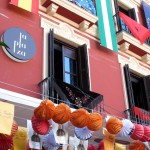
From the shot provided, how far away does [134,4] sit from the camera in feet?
37.5

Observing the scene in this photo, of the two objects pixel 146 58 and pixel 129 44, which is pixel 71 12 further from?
pixel 146 58

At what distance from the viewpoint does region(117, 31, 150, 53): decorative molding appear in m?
9.51

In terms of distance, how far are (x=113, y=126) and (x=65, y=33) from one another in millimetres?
3430

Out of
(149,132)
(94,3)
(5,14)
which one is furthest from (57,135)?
(94,3)

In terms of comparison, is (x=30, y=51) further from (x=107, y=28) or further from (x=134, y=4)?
(x=134, y=4)

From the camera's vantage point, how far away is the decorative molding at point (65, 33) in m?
8.17

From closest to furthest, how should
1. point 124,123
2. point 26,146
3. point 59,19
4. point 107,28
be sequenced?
point 26,146
point 124,123
point 59,19
point 107,28

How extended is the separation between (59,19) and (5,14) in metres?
1.65

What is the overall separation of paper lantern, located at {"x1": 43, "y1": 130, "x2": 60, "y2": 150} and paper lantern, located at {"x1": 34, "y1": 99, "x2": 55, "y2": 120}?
484 mm

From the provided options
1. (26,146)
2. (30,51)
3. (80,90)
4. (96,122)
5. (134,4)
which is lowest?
(26,146)

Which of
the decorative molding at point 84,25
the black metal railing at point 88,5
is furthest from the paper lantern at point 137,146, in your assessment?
the black metal railing at point 88,5

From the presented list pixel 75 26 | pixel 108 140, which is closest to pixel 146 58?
pixel 75 26

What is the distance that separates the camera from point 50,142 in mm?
5566

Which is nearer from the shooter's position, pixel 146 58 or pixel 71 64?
pixel 71 64
